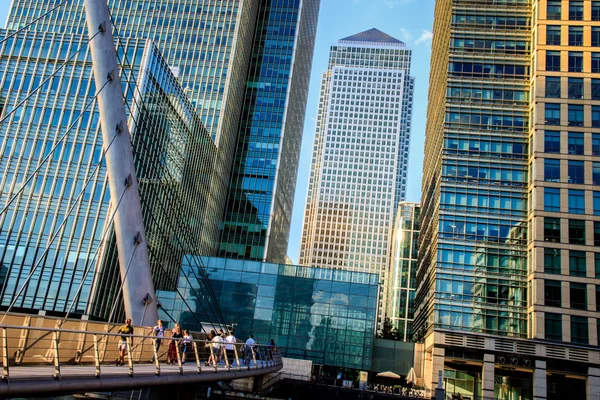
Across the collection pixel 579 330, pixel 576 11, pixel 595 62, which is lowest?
pixel 579 330

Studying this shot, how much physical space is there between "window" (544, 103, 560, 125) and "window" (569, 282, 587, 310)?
14.1 meters

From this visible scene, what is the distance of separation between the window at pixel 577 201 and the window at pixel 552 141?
12.7 feet

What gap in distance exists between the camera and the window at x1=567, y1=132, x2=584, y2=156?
177ft

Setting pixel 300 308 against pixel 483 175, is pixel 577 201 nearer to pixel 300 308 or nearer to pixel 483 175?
Result: pixel 483 175

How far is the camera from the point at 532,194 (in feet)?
176

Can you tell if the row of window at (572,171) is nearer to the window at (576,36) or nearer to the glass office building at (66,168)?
the window at (576,36)

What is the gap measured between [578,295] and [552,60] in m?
20.9

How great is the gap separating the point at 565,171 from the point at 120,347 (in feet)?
149

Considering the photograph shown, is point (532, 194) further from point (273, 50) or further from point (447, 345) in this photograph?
point (273, 50)

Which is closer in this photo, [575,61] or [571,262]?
[571,262]

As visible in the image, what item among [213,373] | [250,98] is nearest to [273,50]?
[250,98]

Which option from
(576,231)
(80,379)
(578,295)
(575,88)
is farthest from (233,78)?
(80,379)

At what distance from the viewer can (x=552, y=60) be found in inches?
2219

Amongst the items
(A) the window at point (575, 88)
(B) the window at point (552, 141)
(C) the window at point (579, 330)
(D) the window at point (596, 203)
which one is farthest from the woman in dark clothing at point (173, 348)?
(A) the window at point (575, 88)
